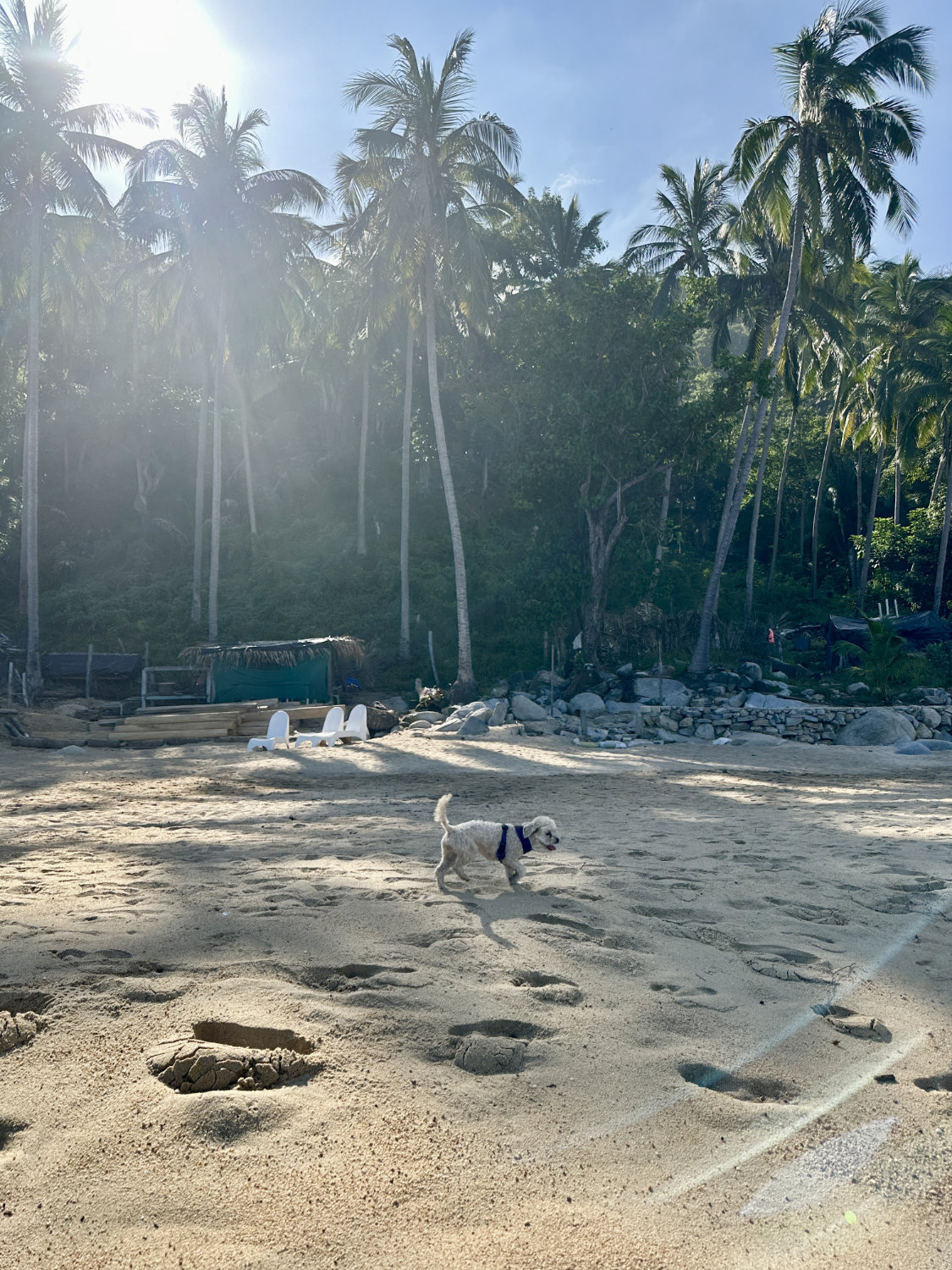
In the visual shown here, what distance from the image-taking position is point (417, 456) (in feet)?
106

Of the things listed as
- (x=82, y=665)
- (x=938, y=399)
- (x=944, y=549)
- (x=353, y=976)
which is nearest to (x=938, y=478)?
(x=938, y=399)

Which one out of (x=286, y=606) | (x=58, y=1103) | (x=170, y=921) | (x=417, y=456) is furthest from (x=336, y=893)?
(x=417, y=456)

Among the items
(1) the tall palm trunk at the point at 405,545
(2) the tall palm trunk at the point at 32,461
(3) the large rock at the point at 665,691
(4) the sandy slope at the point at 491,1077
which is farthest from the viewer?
(1) the tall palm trunk at the point at 405,545

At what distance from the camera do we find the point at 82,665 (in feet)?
73.6

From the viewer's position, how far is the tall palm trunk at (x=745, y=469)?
20.3 metres

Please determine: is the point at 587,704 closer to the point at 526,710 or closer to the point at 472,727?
the point at 526,710

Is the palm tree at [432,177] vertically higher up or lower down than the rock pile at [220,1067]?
higher up

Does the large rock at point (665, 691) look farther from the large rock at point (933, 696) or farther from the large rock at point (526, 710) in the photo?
the large rock at point (933, 696)

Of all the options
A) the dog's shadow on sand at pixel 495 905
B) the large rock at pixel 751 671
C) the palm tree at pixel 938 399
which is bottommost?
the dog's shadow on sand at pixel 495 905

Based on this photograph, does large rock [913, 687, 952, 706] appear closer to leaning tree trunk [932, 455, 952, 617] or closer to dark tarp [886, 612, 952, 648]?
dark tarp [886, 612, 952, 648]

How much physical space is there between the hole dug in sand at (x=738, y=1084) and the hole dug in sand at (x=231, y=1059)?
1.22 meters

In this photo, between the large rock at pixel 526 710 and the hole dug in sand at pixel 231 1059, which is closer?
the hole dug in sand at pixel 231 1059

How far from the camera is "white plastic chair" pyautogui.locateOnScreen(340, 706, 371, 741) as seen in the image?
14577 millimetres

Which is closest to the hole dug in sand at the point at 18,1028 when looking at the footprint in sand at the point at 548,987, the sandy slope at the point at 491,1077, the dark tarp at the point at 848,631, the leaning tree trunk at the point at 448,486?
Result: the sandy slope at the point at 491,1077
